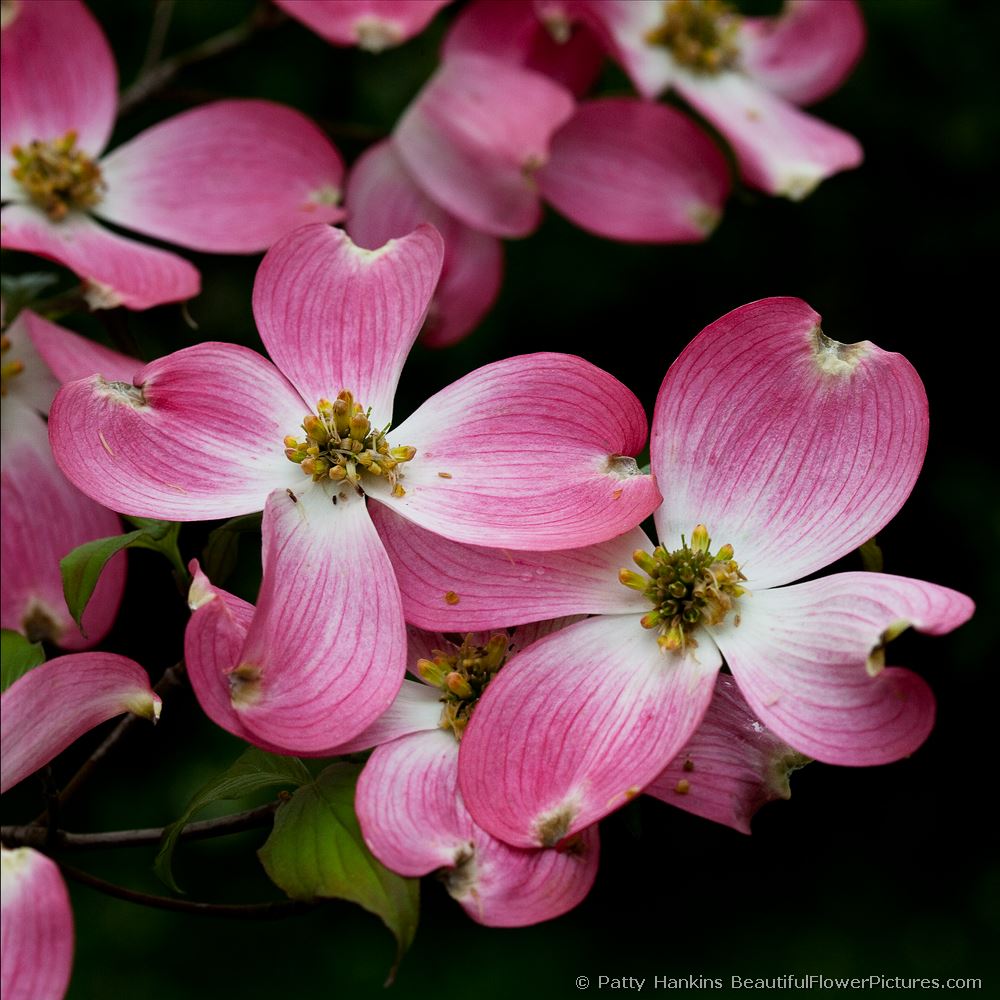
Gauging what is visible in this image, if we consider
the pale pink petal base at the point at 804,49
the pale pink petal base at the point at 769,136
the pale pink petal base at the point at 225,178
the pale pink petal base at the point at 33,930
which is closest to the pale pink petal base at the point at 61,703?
the pale pink petal base at the point at 33,930

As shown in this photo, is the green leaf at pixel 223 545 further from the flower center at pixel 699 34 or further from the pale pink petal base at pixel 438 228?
the flower center at pixel 699 34

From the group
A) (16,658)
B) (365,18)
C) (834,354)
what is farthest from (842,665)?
(365,18)

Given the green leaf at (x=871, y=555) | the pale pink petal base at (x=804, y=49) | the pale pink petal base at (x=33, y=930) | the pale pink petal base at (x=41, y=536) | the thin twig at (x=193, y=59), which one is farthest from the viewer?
the pale pink petal base at (x=804, y=49)

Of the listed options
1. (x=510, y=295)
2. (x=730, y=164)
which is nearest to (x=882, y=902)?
(x=510, y=295)

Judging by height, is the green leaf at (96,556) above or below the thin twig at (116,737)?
above

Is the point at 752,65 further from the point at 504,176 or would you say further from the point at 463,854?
the point at 463,854

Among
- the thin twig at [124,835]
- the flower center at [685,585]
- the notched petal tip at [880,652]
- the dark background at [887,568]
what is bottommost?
the dark background at [887,568]

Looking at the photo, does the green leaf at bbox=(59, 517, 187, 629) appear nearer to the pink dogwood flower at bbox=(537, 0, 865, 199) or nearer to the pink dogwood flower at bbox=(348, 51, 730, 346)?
the pink dogwood flower at bbox=(348, 51, 730, 346)
